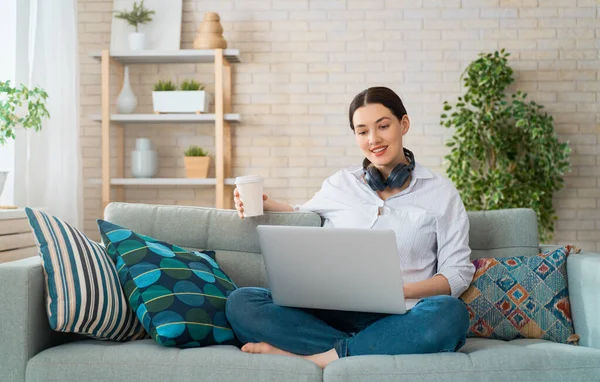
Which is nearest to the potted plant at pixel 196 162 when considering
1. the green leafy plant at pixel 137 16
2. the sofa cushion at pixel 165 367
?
the green leafy plant at pixel 137 16

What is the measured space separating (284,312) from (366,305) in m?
0.24

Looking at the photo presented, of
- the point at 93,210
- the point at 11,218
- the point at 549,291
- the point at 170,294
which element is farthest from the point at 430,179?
the point at 93,210

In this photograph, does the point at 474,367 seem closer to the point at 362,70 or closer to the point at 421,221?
the point at 421,221

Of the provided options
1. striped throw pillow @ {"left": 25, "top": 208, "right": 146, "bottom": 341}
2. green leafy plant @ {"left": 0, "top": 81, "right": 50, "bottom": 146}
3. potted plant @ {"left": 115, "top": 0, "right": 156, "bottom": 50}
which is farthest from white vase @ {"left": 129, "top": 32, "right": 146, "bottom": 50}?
striped throw pillow @ {"left": 25, "top": 208, "right": 146, "bottom": 341}

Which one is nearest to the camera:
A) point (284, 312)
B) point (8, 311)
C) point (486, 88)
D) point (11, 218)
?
point (8, 311)

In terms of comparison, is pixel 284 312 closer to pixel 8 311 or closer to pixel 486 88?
pixel 8 311

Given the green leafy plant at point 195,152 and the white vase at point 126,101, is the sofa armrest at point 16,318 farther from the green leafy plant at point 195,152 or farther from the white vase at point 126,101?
A: the white vase at point 126,101

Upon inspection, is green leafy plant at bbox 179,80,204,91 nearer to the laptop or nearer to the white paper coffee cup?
the white paper coffee cup

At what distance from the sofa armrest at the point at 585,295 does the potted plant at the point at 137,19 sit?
10.1 feet

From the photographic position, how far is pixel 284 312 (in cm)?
199

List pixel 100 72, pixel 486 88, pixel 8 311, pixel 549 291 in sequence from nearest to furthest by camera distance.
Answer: pixel 8 311
pixel 549 291
pixel 486 88
pixel 100 72

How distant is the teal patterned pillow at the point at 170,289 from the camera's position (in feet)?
6.36

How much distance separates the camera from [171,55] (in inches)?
169

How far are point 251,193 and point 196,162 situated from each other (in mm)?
2183
